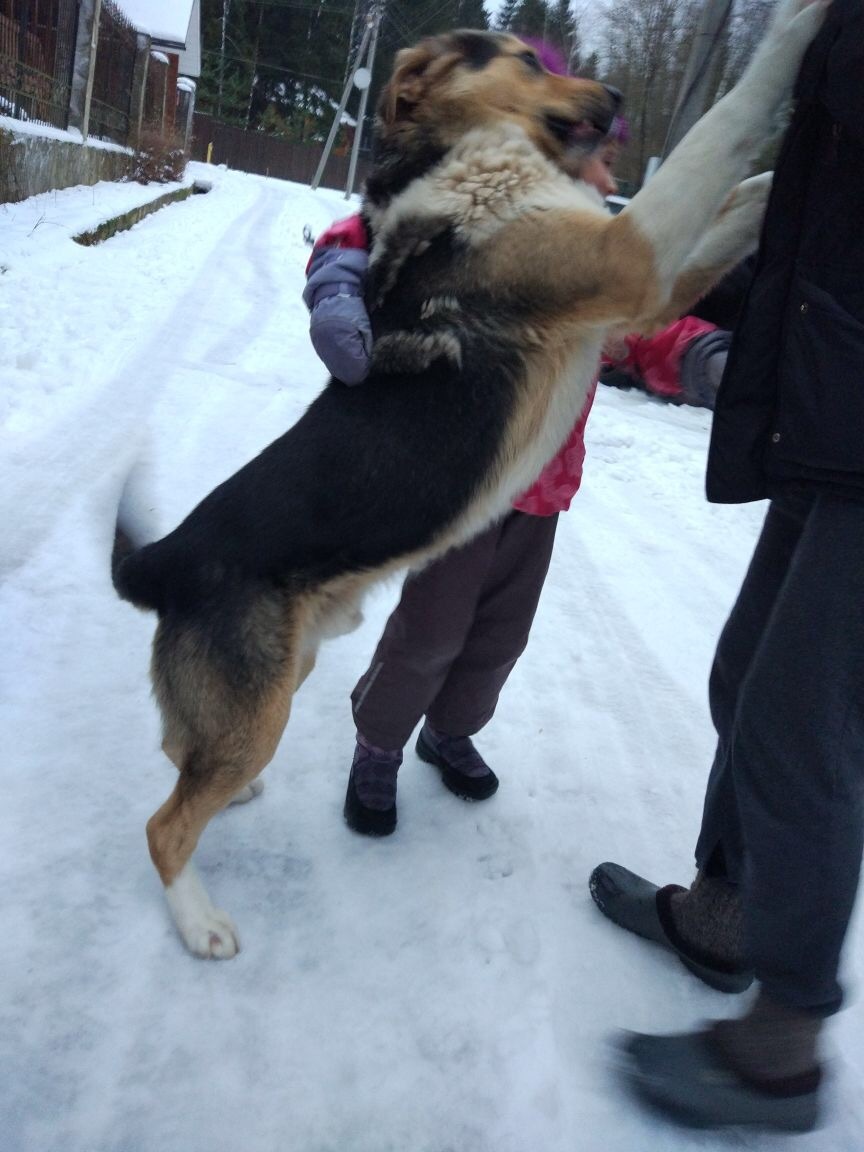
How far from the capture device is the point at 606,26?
888 cm

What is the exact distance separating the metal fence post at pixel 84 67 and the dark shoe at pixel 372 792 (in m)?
13.8

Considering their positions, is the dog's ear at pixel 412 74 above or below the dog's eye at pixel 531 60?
below

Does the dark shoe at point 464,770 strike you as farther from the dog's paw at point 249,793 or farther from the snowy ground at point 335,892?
the dog's paw at point 249,793

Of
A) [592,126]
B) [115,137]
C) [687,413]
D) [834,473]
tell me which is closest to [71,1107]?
[834,473]

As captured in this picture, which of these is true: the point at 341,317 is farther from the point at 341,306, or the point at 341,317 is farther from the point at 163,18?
the point at 163,18

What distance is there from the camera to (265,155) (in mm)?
46031

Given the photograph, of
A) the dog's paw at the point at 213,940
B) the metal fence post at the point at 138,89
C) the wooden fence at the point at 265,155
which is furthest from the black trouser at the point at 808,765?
the wooden fence at the point at 265,155

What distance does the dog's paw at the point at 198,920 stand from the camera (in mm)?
1873

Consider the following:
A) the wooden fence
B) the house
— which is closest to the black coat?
the house

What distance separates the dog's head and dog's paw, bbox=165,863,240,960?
2.02 m

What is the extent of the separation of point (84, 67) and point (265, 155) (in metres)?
37.0

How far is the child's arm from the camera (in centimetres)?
194

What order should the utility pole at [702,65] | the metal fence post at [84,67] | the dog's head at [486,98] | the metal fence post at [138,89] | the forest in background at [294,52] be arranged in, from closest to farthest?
the dog's head at [486,98] < the utility pole at [702,65] < the metal fence post at [84,67] < the metal fence post at [138,89] < the forest in background at [294,52]

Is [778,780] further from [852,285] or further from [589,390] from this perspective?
[589,390]
